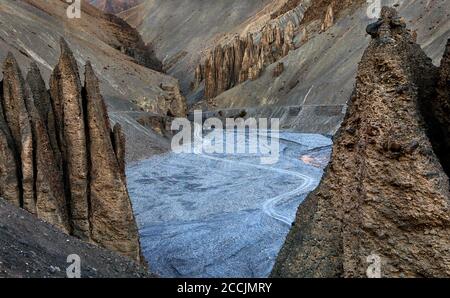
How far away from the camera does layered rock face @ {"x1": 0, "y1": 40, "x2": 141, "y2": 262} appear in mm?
12438

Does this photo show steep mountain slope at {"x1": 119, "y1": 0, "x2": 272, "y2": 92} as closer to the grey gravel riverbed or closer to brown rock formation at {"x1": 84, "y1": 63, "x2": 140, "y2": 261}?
the grey gravel riverbed

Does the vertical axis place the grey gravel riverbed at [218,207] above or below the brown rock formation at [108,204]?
below

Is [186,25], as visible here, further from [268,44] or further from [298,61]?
[298,61]

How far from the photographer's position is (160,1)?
620ft

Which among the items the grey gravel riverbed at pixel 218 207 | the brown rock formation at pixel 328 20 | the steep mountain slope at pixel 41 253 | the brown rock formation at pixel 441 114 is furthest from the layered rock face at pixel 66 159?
the brown rock formation at pixel 328 20

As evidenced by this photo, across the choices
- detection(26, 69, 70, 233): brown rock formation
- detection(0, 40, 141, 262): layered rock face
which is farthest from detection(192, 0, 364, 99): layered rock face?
detection(26, 69, 70, 233): brown rock formation

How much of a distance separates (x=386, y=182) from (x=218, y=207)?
18.9 m

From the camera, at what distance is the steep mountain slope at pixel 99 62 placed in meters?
45.9

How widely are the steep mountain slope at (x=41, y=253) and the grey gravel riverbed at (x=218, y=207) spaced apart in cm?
584

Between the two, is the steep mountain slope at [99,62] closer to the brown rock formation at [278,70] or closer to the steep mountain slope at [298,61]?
the steep mountain slope at [298,61]

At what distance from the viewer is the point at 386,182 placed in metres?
6.46

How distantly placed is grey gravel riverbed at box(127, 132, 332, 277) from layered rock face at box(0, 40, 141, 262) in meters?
3.21
